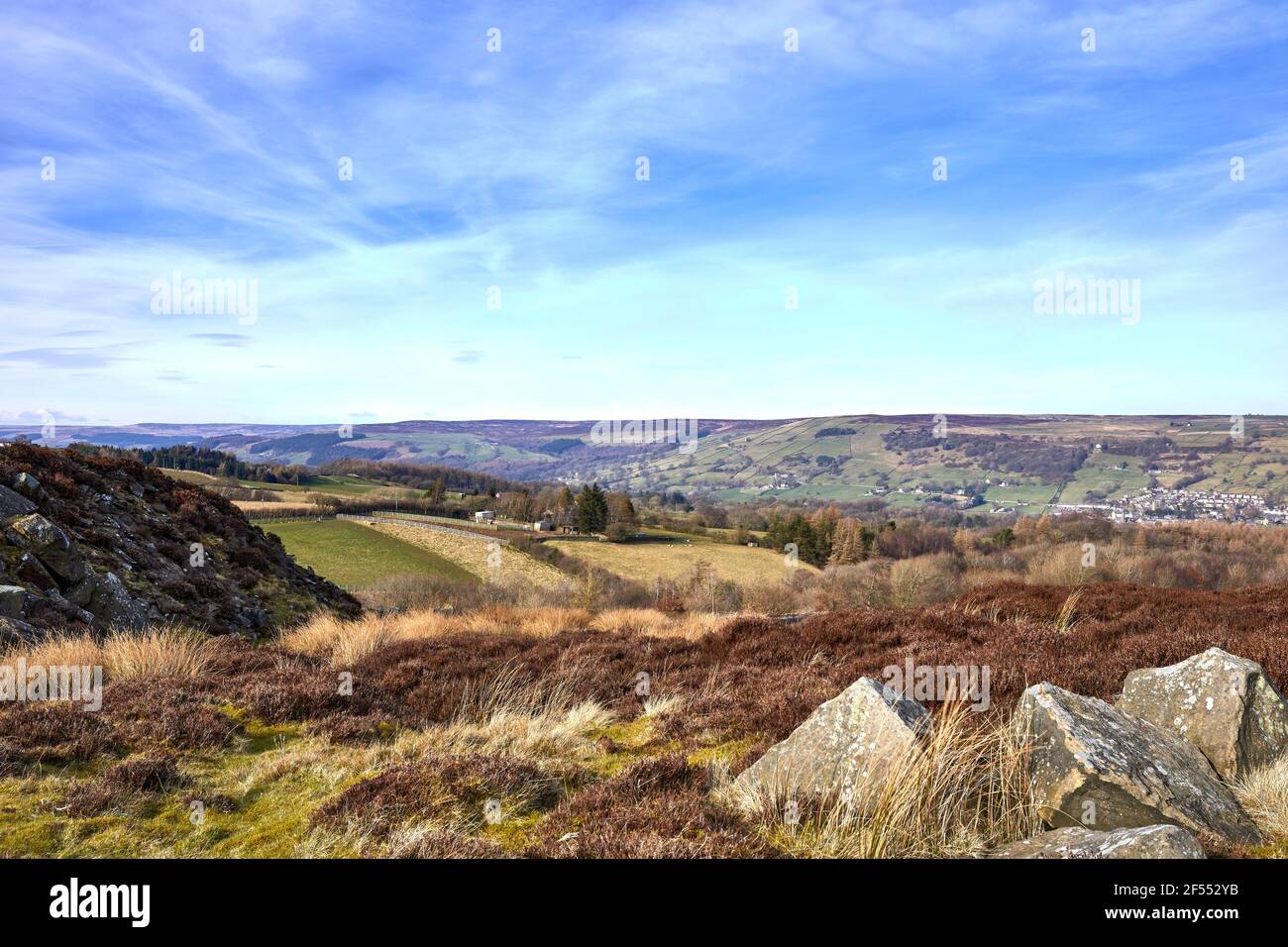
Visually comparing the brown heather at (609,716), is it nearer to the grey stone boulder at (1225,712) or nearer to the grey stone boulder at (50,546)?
the grey stone boulder at (1225,712)

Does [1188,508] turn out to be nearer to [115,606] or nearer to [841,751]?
[841,751]

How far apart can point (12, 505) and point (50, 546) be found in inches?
77.1

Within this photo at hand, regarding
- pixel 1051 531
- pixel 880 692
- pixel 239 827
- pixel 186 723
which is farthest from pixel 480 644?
pixel 1051 531

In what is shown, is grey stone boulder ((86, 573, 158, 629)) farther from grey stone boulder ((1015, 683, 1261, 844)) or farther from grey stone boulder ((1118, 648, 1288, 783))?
grey stone boulder ((1118, 648, 1288, 783))

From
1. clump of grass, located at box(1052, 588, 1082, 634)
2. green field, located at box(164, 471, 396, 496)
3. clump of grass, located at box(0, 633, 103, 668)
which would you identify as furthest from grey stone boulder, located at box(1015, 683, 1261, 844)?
green field, located at box(164, 471, 396, 496)

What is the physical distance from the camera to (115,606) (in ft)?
49.7

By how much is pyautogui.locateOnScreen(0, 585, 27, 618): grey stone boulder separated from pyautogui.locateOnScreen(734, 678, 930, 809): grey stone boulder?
14011mm

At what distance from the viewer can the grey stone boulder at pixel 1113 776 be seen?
15.4 feet

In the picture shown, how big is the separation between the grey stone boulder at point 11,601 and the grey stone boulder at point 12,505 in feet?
11.5

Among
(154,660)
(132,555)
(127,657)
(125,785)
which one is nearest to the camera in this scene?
(125,785)

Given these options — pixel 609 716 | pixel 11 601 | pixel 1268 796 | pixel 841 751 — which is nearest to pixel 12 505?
pixel 11 601

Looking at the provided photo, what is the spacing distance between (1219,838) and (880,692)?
7.61 ft
